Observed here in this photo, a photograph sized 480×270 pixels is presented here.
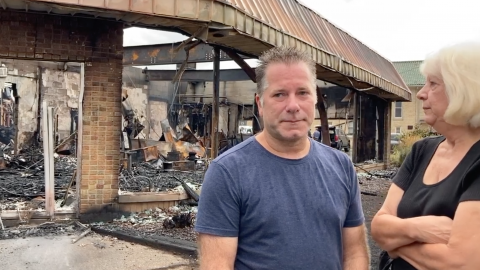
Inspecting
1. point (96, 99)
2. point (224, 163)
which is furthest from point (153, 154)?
point (224, 163)

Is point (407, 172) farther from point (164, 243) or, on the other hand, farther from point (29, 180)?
point (29, 180)

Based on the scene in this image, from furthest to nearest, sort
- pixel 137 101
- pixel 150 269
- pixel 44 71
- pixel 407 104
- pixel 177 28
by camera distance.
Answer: pixel 407 104, pixel 137 101, pixel 44 71, pixel 177 28, pixel 150 269

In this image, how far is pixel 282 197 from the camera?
180cm

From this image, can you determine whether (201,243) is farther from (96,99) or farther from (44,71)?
(44,71)

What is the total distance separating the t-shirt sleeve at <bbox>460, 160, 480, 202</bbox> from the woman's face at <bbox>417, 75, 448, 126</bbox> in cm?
27

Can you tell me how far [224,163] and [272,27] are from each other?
Answer: 5.26 meters

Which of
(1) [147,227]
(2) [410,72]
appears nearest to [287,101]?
(1) [147,227]

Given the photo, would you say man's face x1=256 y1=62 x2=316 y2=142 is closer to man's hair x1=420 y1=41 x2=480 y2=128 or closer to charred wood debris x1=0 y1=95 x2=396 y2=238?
man's hair x1=420 y1=41 x2=480 y2=128

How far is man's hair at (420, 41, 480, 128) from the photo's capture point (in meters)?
1.61

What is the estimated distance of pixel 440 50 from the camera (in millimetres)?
1754

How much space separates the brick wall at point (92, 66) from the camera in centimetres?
636

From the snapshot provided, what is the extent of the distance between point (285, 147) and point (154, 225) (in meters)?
5.19

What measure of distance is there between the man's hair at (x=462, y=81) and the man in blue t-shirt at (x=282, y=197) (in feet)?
1.80

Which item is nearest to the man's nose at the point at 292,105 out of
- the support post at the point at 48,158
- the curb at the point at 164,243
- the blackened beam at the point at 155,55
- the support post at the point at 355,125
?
the curb at the point at 164,243
